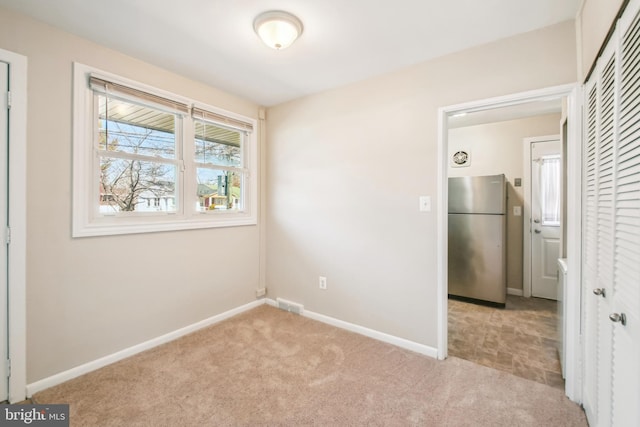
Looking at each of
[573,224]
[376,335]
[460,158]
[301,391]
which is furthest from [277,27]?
[460,158]

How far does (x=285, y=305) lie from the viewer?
324cm

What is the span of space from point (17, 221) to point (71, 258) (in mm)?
377

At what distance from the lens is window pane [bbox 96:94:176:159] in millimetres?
2197

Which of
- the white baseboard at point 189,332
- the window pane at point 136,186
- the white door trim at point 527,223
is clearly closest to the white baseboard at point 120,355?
the white baseboard at point 189,332

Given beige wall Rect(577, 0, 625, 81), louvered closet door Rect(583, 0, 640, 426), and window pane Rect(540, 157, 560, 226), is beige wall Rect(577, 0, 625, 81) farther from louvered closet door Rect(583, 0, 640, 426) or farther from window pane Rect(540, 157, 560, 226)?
window pane Rect(540, 157, 560, 226)

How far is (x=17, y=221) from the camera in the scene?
5.73 feet

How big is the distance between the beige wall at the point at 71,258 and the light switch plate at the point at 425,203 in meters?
2.06

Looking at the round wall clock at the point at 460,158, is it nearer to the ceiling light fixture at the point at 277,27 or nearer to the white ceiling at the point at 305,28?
the white ceiling at the point at 305,28

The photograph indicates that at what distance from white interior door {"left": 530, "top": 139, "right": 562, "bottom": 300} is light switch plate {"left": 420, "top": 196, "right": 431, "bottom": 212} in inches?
96.4

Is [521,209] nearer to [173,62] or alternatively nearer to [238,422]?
[238,422]

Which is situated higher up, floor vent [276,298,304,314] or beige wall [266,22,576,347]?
beige wall [266,22,576,347]

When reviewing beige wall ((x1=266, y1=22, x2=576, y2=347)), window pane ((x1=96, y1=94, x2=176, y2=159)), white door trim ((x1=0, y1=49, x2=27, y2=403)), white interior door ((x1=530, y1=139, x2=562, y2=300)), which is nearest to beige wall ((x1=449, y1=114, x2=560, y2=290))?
white interior door ((x1=530, y1=139, x2=562, y2=300))

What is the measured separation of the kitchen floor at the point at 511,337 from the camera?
2.15 m

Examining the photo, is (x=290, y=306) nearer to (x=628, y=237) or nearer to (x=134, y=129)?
(x=134, y=129)
